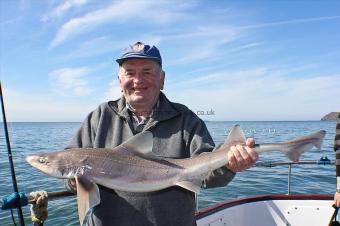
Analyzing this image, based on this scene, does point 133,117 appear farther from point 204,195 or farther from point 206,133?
point 204,195

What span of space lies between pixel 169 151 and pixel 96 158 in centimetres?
72

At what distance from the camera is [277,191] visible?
13.1 m

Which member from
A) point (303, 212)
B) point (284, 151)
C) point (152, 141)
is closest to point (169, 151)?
point (152, 141)

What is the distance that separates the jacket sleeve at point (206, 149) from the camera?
10.9 ft

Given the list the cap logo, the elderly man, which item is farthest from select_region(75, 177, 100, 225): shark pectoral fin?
the cap logo

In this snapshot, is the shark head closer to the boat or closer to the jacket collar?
the jacket collar

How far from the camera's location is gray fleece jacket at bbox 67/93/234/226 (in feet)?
10.5

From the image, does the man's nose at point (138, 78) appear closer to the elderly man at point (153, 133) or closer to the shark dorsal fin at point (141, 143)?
the elderly man at point (153, 133)

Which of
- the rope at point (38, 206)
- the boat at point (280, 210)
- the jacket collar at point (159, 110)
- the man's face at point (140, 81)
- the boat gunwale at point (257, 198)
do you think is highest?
the man's face at point (140, 81)

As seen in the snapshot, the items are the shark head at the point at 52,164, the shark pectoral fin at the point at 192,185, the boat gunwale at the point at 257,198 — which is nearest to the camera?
the shark head at the point at 52,164

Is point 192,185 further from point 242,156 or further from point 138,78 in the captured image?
point 138,78

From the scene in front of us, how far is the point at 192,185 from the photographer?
3.28 m

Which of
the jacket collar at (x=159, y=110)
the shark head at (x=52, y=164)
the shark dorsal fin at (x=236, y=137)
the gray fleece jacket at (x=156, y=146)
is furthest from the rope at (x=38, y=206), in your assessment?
the shark dorsal fin at (x=236, y=137)

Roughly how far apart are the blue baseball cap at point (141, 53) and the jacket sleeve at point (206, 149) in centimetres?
80
